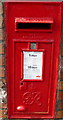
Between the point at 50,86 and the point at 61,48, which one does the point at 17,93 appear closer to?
the point at 50,86

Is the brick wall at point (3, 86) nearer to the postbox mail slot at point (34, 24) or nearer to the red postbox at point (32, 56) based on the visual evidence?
the red postbox at point (32, 56)

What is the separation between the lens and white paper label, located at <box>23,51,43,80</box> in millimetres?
1539

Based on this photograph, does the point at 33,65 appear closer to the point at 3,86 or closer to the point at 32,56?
the point at 32,56

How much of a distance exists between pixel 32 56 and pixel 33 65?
84 mm

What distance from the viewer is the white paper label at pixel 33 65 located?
154cm

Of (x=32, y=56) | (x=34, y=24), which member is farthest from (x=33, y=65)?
(x=34, y=24)

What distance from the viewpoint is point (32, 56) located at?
1543 mm

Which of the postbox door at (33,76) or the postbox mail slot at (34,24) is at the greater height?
the postbox mail slot at (34,24)

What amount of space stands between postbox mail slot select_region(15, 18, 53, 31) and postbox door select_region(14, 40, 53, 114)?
12cm

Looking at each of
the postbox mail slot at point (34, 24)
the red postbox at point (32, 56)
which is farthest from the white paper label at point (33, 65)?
the postbox mail slot at point (34, 24)

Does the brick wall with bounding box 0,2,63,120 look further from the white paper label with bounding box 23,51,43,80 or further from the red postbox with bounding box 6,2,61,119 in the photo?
the white paper label with bounding box 23,51,43,80

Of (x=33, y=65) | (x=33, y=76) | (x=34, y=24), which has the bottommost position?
(x=33, y=76)

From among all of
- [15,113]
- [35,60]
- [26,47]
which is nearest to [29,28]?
[26,47]

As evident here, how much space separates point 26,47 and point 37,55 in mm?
118
